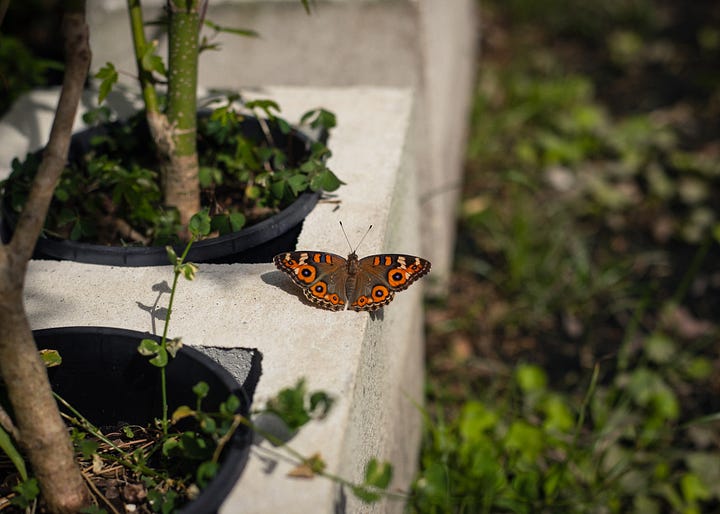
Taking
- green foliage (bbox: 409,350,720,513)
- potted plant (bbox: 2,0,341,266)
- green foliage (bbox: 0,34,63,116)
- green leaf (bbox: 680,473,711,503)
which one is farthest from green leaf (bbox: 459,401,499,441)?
green foliage (bbox: 0,34,63,116)

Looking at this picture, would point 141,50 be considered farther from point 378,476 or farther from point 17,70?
point 378,476

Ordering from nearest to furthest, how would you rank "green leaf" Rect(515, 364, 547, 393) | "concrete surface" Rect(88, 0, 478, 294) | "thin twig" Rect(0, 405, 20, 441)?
"thin twig" Rect(0, 405, 20, 441), "concrete surface" Rect(88, 0, 478, 294), "green leaf" Rect(515, 364, 547, 393)

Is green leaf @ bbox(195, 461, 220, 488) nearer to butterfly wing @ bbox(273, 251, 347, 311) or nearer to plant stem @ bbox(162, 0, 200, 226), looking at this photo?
butterfly wing @ bbox(273, 251, 347, 311)

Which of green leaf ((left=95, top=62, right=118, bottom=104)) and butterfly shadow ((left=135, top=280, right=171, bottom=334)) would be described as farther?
green leaf ((left=95, top=62, right=118, bottom=104))

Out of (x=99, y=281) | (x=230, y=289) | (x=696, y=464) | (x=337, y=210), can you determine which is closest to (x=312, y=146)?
(x=337, y=210)

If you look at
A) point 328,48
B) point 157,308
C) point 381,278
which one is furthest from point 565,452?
point 328,48

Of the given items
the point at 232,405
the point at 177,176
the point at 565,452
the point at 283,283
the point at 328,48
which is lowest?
the point at 565,452
